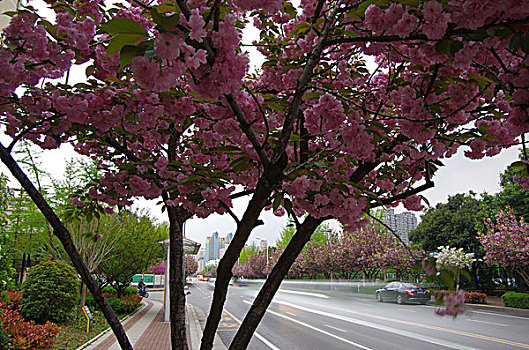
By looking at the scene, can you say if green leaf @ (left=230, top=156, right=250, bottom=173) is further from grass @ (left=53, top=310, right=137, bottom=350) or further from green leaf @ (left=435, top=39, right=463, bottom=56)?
grass @ (left=53, top=310, right=137, bottom=350)

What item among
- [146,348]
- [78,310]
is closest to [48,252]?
[78,310]

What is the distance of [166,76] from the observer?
119 centimetres

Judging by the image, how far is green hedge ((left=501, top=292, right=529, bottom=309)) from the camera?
18297mm

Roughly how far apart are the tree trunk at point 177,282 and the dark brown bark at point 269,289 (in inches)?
22.5

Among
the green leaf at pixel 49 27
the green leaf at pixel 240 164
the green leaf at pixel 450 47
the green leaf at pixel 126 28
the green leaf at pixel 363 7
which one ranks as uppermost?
the green leaf at pixel 49 27

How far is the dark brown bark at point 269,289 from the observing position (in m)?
1.96

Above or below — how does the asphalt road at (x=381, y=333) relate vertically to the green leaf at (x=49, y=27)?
below

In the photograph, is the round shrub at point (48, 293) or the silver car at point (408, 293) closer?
the round shrub at point (48, 293)

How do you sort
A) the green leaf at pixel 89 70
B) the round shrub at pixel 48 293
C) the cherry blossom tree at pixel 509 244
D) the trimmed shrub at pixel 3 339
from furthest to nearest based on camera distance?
the cherry blossom tree at pixel 509 244 → the round shrub at pixel 48 293 → the trimmed shrub at pixel 3 339 → the green leaf at pixel 89 70

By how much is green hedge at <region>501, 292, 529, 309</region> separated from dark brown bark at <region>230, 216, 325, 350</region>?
21.9 meters

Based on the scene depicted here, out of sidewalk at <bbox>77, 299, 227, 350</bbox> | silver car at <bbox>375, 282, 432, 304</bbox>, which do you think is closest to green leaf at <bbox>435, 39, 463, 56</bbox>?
sidewalk at <bbox>77, 299, 227, 350</bbox>

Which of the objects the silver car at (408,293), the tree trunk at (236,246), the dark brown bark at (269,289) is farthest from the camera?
the silver car at (408,293)

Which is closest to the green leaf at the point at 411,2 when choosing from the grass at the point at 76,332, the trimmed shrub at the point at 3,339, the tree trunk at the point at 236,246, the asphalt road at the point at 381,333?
the tree trunk at the point at 236,246

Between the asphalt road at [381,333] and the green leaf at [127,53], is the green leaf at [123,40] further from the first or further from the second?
the asphalt road at [381,333]
